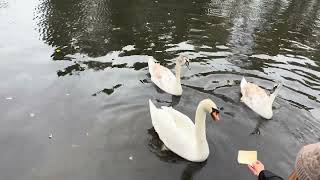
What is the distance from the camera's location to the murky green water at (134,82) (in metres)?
8.53

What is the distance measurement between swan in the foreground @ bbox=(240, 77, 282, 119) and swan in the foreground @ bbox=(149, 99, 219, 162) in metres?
2.33

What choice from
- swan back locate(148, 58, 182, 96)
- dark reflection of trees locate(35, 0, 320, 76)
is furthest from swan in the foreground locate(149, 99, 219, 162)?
dark reflection of trees locate(35, 0, 320, 76)

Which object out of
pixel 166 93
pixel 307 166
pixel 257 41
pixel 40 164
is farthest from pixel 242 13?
pixel 307 166

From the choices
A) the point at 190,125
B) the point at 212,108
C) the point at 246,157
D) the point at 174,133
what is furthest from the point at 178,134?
the point at 246,157

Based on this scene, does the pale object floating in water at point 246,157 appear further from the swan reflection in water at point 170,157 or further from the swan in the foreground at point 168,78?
the swan in the foreground at point 168,78

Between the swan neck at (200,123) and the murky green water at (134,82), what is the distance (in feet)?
1.88

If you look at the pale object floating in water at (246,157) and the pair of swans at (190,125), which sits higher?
the pair of swans at (190,125)

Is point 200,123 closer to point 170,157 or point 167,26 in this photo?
point 170,157

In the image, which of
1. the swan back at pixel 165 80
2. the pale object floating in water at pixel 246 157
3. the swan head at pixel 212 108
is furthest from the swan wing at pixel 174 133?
the swan back at pixel 165 80

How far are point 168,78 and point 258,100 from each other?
2.36 m

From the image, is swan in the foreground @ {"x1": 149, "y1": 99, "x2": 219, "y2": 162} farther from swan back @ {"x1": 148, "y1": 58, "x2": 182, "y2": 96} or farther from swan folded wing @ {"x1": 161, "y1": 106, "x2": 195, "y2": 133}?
swan back @ {"x1": 148, "y1": 58, "x2": 182, "y2": 96}

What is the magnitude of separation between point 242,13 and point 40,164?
12.9m

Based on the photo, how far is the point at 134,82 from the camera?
11.7 meters

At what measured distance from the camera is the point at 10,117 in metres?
9.75
